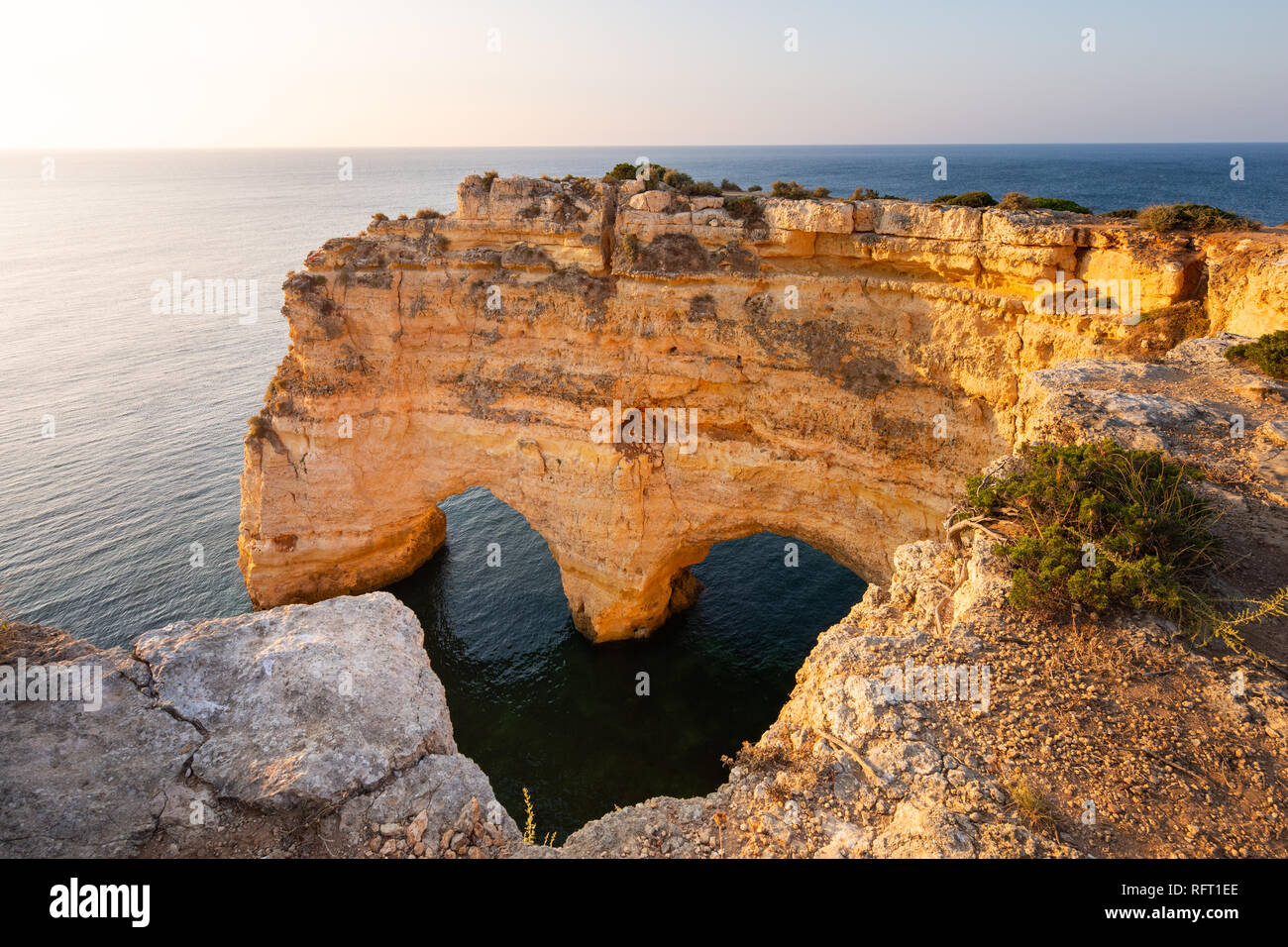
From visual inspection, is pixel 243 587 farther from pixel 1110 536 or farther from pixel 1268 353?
pixel 1268 353

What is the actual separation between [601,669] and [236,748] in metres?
16.9

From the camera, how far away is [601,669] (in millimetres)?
21547

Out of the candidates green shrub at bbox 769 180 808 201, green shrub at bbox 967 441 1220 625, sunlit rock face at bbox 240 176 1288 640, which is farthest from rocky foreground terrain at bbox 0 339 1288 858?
green shrub at bbox 769 180 808 201

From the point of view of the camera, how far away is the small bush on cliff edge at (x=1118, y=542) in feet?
24.7

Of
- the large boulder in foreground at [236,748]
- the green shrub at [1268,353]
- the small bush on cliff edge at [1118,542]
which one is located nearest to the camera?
the large boulder in foreground at [236,748]

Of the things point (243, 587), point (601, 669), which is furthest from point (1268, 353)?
point (243, 587)

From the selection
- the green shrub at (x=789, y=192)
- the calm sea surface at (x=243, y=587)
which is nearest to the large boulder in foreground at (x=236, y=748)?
the calm sea surface at (x=243, y=587)

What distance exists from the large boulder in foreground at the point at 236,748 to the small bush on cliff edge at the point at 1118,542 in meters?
6.93

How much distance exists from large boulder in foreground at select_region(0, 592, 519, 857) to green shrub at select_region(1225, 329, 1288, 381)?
1449cm

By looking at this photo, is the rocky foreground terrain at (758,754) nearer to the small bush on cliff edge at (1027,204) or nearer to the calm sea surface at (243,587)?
the calm sea surface at (243,587)

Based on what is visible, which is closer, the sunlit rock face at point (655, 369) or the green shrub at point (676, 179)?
the sunlit rock face at point (655, 369)
